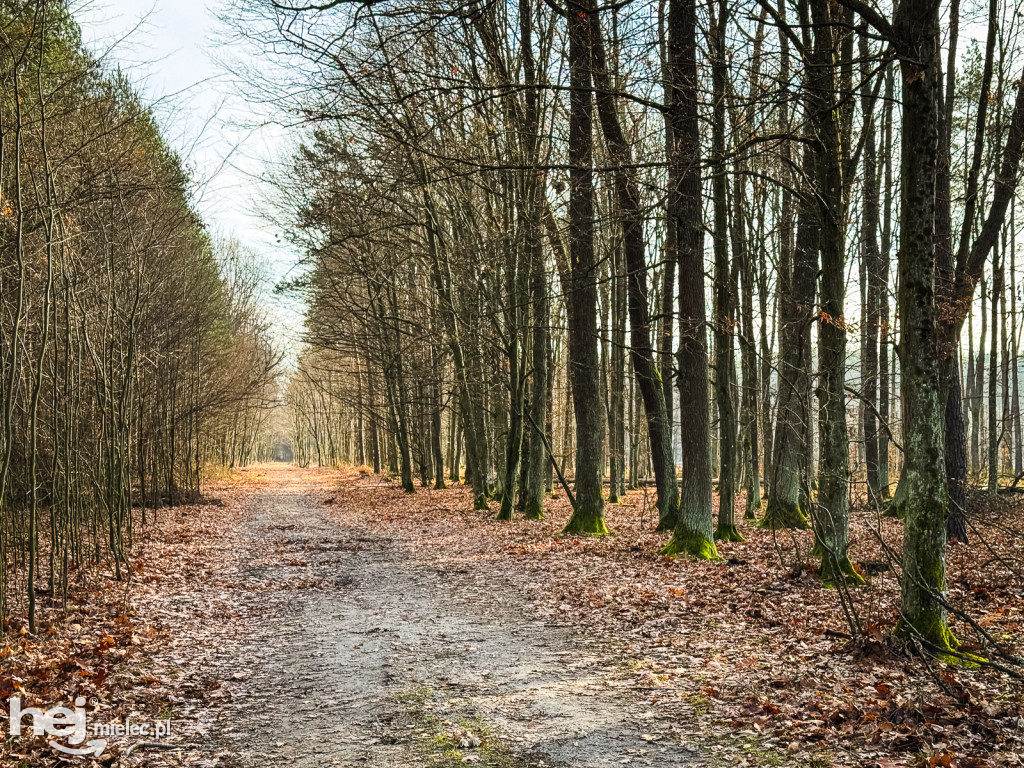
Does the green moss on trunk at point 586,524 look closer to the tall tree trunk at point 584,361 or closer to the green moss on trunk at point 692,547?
the tall tree trunk at point 584,361

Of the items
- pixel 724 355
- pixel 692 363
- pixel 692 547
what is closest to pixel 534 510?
pixel 724 355

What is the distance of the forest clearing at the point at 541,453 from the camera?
5.33m

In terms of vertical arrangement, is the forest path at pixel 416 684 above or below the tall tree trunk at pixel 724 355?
below

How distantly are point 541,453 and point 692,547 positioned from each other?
7.28 m

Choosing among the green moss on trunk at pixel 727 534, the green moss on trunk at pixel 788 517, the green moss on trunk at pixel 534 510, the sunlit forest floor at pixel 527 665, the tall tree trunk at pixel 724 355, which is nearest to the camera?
the sunlit forest floor at pixel 527 665

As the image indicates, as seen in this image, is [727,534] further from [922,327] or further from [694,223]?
[922,327]

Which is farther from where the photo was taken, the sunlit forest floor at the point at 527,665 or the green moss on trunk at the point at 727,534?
the green moss on trunk at the point at 727,534

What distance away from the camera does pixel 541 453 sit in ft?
61.4

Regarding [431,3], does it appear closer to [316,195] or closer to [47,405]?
[47,405]

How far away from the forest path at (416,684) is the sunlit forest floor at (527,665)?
0.03 m

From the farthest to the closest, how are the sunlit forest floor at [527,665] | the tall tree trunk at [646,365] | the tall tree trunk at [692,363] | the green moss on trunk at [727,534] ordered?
the tall tree trunk at [646,365], the green moss on trunk at [727,534], the tall tree trunk at [692,363], the sunlit forest floor at [527,665]

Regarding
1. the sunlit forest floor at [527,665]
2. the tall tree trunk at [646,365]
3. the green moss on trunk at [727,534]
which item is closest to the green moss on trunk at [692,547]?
the sunlit forest floor at [527,665]

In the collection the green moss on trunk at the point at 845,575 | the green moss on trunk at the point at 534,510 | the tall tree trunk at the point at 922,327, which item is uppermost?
the tall tree trunk at the point at 922,327

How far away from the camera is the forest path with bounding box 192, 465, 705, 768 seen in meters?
4.75
